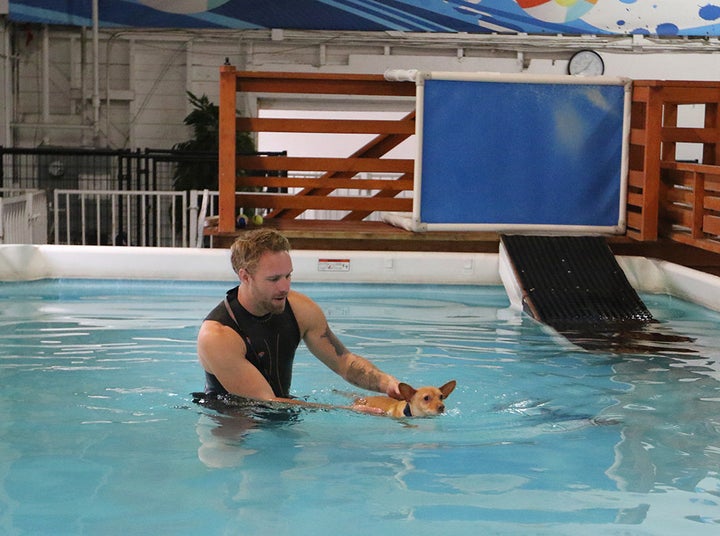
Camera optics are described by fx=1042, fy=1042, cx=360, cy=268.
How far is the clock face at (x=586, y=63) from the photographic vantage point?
1416 cm

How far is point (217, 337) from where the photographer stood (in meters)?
3.70

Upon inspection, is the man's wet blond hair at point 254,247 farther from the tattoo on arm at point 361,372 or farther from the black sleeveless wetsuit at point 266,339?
the tattoo on arm at point 361,372

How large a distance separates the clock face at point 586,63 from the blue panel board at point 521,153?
6.65 metres

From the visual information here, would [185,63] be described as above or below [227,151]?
above

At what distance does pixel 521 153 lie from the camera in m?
7.75

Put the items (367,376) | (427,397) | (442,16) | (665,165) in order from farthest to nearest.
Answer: (442,16)
(665,165)
(367,376)
(427,397)

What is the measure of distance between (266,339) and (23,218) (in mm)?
5068

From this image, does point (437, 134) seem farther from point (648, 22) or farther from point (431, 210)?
point (648, 22)

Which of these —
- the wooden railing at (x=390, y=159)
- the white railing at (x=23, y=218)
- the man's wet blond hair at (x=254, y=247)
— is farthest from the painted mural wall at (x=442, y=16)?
the man's wet blond hair at (x=254, y=247)

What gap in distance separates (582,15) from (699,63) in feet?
6.00

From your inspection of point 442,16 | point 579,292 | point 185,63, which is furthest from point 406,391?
point 185,63

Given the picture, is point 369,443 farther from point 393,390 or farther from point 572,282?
point 572,282

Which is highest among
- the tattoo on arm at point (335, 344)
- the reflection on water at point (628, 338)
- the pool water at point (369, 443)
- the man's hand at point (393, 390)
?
the tattoo on arm at point (335, 344)

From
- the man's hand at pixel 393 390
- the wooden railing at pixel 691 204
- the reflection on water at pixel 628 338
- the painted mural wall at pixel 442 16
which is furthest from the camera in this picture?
the painted mural wall at pixel 442 16
